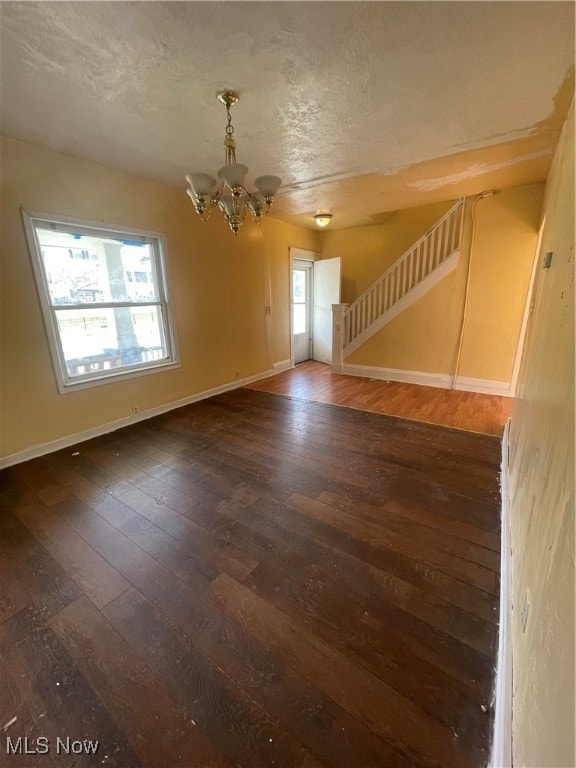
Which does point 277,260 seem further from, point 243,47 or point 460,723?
point 460,723

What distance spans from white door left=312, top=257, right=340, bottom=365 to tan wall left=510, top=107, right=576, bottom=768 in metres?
4.09

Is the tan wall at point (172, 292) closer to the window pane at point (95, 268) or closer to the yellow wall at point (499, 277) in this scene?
the window pane at point (95, 268)

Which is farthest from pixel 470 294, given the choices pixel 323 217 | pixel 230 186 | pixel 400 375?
pixel 230 186

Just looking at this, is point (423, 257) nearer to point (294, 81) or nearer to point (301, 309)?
point (301, 309)

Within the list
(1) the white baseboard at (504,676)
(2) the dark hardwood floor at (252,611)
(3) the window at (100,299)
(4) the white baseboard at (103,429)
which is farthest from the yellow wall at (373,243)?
(1) the white baseboard at (504,676)

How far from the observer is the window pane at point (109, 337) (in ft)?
9.59

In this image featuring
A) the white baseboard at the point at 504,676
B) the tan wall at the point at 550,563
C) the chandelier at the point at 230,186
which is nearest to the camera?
the tan wall at the point at 550,563

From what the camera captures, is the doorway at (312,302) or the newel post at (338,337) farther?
the doorway at (312,302)

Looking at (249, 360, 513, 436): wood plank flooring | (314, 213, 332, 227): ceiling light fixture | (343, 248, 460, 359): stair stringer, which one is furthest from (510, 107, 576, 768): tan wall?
(314, 213, 332, 227): ceiling light fixture

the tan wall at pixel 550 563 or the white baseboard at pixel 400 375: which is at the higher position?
the tan wall at pixel 550 563

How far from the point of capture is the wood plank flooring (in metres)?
3.34

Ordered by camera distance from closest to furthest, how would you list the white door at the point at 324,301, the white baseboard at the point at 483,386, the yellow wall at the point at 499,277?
the yellow wall at the point at 499,277 → the white baseboard at the point at 483,386 → the white door at the point at 324,301

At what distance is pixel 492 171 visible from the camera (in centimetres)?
304

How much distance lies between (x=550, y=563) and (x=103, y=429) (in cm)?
356
